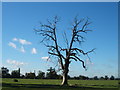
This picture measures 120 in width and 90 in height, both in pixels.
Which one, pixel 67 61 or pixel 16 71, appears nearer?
pixel 67 61

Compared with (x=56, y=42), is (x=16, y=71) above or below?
below

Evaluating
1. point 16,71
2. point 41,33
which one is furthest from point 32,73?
point 41,33

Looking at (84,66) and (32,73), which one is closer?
(84,66)

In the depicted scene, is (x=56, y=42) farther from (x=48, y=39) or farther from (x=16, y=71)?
(x=16, y=71)

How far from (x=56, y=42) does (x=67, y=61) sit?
3.59m

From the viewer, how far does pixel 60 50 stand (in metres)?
36.1

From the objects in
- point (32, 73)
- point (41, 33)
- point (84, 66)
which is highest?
point (41, 33)

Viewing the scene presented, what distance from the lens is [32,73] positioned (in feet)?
297

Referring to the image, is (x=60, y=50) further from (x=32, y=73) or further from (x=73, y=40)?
(x=32, y=73)

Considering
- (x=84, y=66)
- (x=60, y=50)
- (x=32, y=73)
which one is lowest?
(x=32, y=73)

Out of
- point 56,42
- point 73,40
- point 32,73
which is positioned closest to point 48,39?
point 56,42

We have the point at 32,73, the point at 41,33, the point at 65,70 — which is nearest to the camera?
the point at 65,70

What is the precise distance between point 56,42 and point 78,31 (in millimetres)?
4345

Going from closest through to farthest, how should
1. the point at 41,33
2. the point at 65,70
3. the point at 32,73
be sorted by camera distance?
the point at 65,70, the point at 41,33, the point at 32,73
